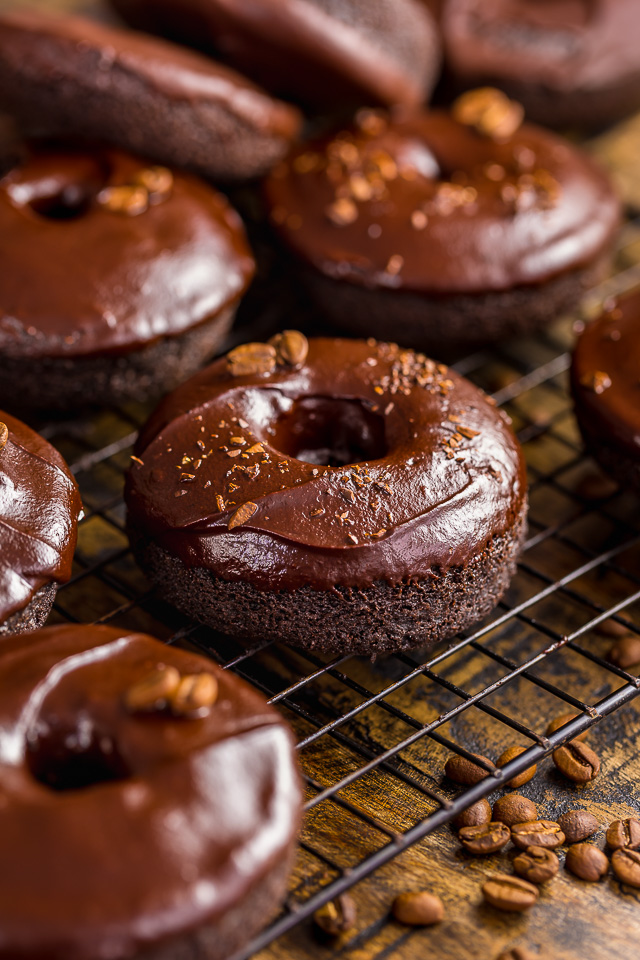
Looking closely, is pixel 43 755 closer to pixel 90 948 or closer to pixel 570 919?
pixel 90 948

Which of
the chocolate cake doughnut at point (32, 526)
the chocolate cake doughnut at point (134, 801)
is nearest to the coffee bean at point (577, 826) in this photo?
the chocolate cake doughnut at point (134, 801)

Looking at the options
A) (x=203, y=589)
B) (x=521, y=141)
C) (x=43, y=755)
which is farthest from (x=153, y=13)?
(x=43, y=755)

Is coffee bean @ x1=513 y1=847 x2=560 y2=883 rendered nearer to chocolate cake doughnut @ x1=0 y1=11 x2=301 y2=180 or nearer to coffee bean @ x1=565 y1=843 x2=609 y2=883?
coffee bean @ x1=565 y1=843 x2=609 y2=883

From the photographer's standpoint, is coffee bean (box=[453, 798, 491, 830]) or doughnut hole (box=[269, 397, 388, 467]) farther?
doughnut hole (box=[269, 397, 388, 467])

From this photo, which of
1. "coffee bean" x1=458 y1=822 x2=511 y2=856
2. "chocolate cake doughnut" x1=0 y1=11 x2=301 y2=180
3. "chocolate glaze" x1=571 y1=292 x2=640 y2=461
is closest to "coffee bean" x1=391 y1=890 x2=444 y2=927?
"coffee bean" x1=458 y1=822 x2=511 y2=856

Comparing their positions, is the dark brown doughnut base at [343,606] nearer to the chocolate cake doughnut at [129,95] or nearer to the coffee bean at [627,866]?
the coffee bean at [627,866]

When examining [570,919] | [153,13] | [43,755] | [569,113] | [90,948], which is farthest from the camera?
[569,113]
